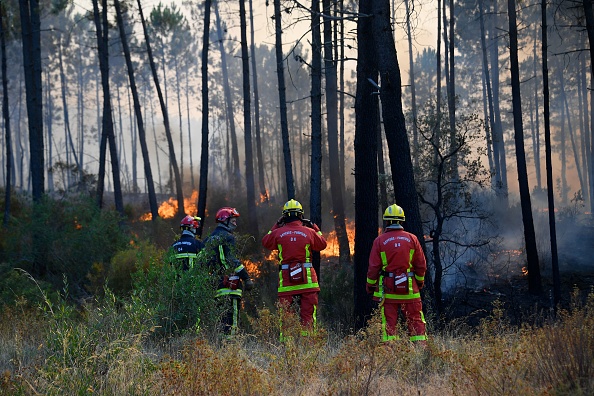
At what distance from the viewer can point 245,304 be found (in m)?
14.6

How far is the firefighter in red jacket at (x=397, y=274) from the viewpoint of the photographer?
8625 millimetres

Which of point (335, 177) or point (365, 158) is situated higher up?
point (335, 177)

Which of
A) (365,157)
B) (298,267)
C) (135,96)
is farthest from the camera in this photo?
(135,96)

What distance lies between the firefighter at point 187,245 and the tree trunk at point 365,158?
2839mm

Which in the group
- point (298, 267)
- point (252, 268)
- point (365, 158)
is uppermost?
point (365, 158)

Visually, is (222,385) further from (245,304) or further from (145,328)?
(245,304)

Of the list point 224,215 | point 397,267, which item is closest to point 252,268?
point 224,215

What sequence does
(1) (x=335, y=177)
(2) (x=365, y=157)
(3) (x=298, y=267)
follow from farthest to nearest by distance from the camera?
1. (1) (x=335, y=177)
2. (2) (x=365, y=157)
3. (3) (x=298, y=267)

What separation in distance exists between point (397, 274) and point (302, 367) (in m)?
2.99

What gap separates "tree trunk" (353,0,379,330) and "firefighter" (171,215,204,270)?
284cm

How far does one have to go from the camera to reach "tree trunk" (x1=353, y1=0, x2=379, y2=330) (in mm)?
11234

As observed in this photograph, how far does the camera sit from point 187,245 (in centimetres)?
1030

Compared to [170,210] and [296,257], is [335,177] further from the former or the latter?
[296,257]

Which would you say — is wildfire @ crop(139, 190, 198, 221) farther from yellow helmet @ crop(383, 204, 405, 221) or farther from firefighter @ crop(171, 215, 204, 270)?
yellow helmet @ crop(383, 204, 405, 221)
